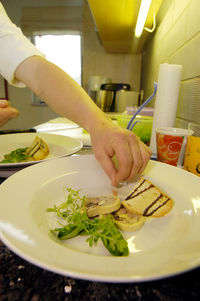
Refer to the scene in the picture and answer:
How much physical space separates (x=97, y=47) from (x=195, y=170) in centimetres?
355

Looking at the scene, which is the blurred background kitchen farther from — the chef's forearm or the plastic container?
the chef's forearm

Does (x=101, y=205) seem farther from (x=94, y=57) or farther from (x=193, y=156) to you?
(x=94, y=57)

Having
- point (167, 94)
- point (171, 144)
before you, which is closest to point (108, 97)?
point (167, 94)

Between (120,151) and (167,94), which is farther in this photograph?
(167,94)

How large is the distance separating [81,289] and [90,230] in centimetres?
13

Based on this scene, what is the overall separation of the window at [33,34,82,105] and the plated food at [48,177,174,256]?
11.9ft

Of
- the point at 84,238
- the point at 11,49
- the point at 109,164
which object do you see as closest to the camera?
the point at 84,238

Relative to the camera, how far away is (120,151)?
0.52 meters

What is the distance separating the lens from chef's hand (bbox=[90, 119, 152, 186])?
0.52 metres

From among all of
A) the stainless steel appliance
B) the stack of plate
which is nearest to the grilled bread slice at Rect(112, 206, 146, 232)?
the stack of plate

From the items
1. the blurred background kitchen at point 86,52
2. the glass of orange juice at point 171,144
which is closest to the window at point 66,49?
the blurred background kitchen at point 86,52

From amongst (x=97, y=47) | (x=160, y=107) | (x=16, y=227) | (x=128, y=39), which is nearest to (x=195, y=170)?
(x=160, y=107)

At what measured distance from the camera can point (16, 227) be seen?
333 millimetres

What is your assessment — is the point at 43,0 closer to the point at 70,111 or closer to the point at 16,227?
the point at 70,111
